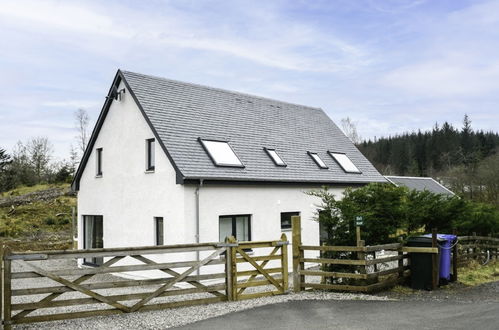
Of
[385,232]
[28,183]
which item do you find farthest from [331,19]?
[28,183]

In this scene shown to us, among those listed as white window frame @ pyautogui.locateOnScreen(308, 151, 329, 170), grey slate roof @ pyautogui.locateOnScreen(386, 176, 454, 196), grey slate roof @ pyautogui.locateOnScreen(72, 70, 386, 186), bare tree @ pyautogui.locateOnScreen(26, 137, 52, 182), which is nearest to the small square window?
Result: grey slate roof @ pyautogui.locateOnScreen(72, 70, 386, 186)

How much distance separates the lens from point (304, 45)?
15859 mm

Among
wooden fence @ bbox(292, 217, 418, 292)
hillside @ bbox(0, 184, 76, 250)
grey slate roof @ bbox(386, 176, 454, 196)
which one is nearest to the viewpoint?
wooden fence @ bbox(292, 217, 418, 292)

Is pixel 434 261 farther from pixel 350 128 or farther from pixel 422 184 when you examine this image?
pixel 350 128

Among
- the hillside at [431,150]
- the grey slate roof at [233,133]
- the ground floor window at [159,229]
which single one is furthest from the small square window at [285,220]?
the hillside at [431,150]

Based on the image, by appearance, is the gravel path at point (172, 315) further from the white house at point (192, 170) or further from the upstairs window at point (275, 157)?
the upstairs window at point (275, 157)

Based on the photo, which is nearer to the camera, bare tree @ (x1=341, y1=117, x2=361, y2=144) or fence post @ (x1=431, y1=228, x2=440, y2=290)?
fence post @ (x1=431, y1=228, x2=440, y2=290)

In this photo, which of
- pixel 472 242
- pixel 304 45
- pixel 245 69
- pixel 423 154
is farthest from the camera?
pixel 423 154

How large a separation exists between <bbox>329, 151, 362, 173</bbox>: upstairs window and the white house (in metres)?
0.08

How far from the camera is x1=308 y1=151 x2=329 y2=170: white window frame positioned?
69.6 feet

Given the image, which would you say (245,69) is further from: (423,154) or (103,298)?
(423,154)

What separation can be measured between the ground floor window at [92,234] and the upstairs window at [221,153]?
627 cm

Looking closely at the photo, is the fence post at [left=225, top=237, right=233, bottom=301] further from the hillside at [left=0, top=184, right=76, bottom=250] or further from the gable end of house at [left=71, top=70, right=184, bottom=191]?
the hillside at [left=0, top=184, right=76, bottom=250]

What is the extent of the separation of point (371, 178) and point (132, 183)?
37.4 feet
